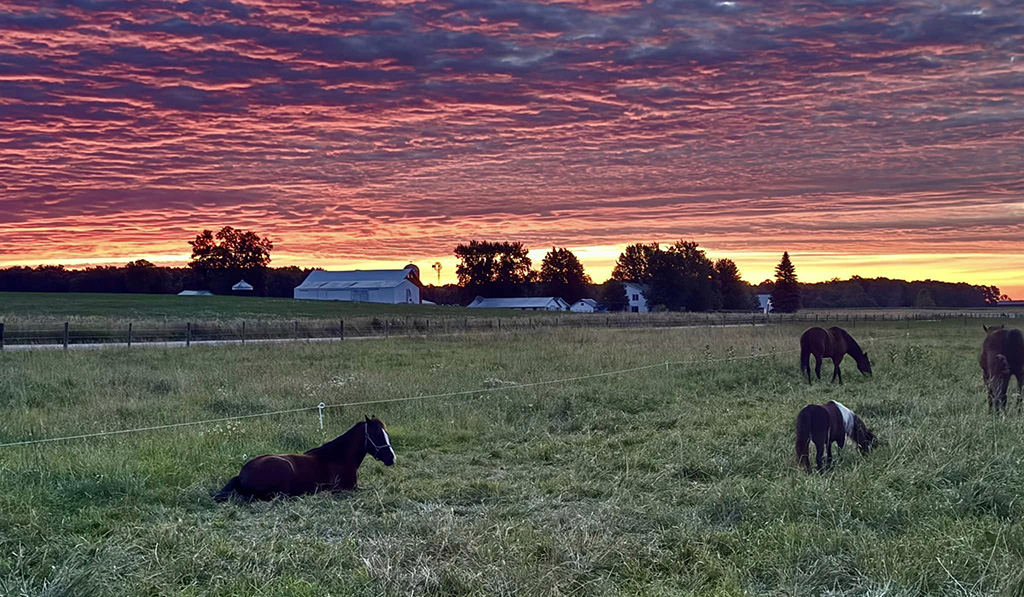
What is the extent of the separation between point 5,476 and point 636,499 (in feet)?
21.2

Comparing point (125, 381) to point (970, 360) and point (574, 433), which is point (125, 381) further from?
point (970, 360)

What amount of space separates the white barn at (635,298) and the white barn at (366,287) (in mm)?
30006

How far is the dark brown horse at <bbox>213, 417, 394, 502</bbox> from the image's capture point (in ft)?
26.8

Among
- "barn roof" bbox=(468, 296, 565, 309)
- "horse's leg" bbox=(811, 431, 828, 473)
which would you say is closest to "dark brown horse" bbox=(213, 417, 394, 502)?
"horse's leg" bbox=(811, 431, 828, 473)

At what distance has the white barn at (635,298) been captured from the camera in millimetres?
110375

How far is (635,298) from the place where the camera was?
11225 centimetres

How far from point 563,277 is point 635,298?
15.9 meters

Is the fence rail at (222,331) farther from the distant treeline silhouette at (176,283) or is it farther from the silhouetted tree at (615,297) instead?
the distant treeline silhouette at (176,283)

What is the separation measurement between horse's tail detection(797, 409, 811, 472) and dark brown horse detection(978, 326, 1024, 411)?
5.51 metres

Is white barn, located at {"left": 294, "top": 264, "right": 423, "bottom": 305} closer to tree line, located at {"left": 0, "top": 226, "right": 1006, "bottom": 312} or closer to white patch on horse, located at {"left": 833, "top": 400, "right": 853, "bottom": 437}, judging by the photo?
tree line, located at {"left": 0, "top": 226, "right": 1006, "bottom": 312}

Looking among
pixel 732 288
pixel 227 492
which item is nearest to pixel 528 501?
pixel 227 492

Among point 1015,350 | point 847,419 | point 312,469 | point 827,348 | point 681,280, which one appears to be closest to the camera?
point 312,469

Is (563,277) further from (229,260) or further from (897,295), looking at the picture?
(897,295)

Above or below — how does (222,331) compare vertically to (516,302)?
below
